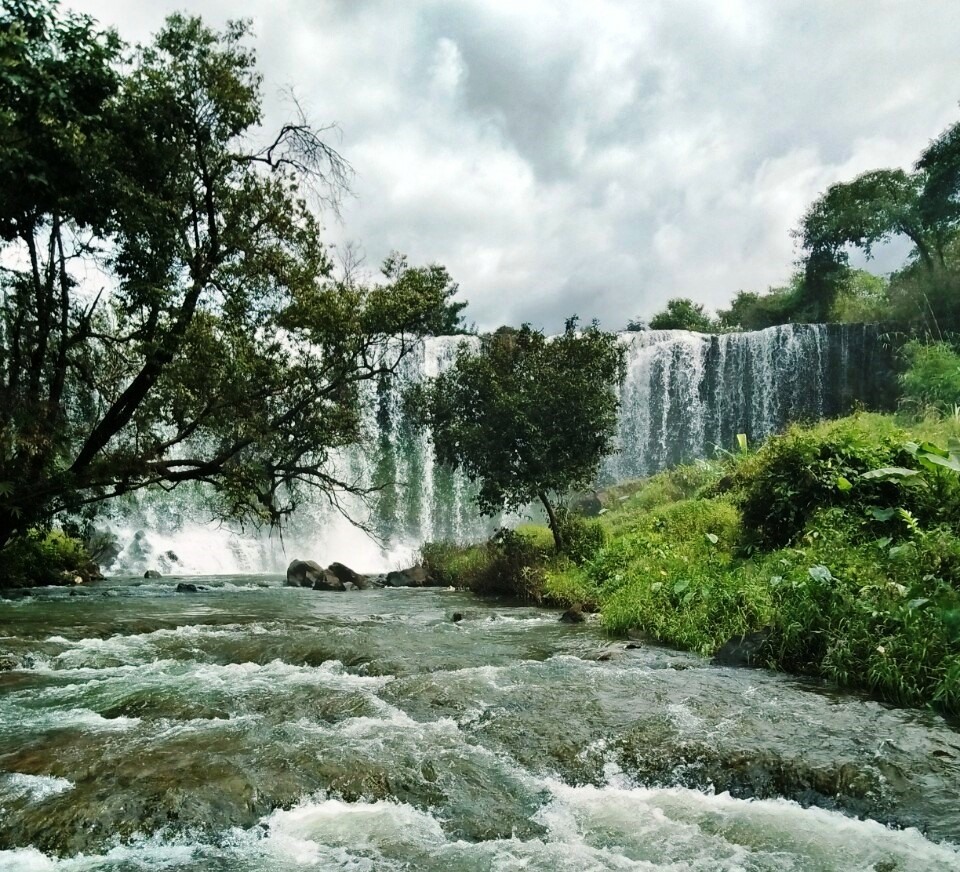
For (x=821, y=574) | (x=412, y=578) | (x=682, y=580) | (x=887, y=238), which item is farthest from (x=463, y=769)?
(x=887, y=238)

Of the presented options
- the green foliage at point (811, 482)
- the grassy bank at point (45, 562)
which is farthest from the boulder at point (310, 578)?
the green foliage at point (811, 482)

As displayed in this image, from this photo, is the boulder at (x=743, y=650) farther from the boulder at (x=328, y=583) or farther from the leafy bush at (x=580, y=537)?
the boulder at (x=328, y=583)

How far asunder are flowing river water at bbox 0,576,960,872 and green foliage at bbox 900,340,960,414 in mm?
14881

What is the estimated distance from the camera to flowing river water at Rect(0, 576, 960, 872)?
4.04 metres

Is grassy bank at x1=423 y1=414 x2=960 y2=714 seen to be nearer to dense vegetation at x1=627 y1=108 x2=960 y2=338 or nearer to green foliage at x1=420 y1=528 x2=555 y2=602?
→ green foliage at x1=420 y1=528 x2=555 y2=602

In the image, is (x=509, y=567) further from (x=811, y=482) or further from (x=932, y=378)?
(x=932, y=378)

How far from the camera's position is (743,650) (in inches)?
329

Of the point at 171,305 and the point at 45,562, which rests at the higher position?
the point at 171,305

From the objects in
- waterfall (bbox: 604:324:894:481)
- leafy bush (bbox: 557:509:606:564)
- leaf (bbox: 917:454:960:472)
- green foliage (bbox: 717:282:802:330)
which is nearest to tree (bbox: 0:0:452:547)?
leafy bush (bbox: 557:509:606:564)

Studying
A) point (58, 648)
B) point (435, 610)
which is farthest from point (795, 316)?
point (58, 648)

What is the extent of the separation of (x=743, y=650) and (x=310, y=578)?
15.9 m

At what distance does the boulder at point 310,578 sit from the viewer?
21016 millimetres

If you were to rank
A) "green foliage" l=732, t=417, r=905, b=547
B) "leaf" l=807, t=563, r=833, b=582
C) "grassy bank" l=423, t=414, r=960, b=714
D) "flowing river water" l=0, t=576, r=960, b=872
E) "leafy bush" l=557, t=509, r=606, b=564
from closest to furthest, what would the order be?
"flowing river water" l=0, t=576, r=960, b=872 < "grassy bank" l=423, t=414, r=960, b=714 < "leaf" l=807, t=563, r=833, b=582 < "green foliage" l=732, t=417, r=905, b=547 < "leafy bush" l=557, t=509, r=606, b=564

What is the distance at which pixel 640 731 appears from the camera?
5695mm
